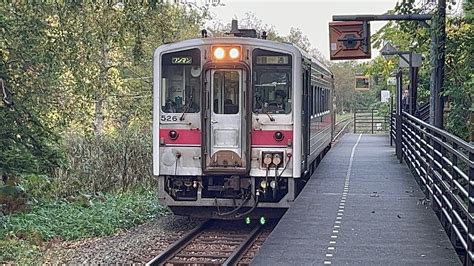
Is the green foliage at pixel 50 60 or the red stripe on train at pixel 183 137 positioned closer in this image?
the red stripe on train at pixel 183 137

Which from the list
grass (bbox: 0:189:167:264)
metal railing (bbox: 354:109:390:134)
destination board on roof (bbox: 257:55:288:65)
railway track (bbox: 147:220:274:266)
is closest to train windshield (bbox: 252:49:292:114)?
Answer: destination board on roof (bbox: 257:55:288:65)

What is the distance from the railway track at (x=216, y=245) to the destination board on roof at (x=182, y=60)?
2.54m

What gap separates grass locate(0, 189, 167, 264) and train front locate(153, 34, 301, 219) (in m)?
1.19

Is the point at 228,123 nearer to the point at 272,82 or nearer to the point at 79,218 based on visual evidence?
the point at 272,82

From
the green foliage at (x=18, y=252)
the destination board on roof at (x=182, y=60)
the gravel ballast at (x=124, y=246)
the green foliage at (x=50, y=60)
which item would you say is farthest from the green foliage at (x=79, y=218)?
the destination board on roof at (x=182, y=60)

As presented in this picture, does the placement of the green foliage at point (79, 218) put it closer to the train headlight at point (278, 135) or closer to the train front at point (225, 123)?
the train front at point (225, 123)

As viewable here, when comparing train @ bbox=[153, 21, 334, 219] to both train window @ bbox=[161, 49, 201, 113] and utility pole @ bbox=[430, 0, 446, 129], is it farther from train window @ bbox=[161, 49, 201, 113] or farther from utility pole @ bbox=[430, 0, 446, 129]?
utility pole @ bbox=[430, 0, 446, 129]

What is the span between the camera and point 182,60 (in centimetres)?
1254

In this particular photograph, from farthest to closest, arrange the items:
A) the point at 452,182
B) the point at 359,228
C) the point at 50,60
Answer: the point at 50,60
the point at 359,228
the point at 452,182

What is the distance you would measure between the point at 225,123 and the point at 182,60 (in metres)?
1.19

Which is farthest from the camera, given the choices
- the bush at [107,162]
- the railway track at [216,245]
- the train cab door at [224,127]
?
the bush at [107,162]

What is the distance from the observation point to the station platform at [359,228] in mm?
7547

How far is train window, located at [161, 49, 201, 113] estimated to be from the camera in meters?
12.5

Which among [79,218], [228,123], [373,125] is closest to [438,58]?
[228,123]
